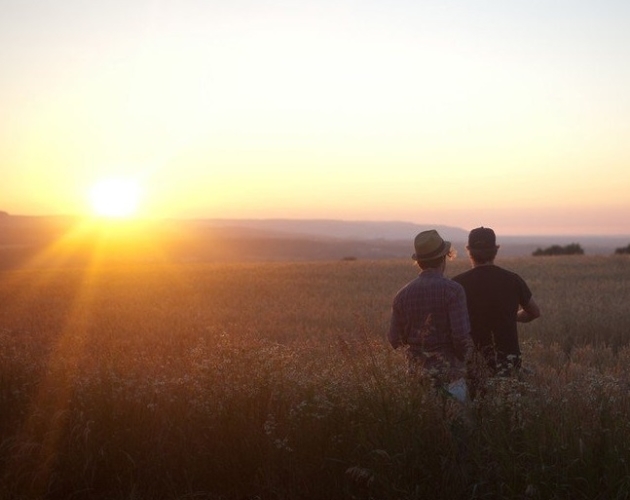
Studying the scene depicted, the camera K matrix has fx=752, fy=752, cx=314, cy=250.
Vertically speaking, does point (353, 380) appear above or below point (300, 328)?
above

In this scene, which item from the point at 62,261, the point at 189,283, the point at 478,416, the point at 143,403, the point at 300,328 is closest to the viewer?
the point at 478,416

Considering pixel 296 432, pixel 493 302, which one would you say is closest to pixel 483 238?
pixel 493 302

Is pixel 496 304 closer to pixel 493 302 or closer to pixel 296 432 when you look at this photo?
pixel 493 302

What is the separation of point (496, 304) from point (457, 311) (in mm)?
655

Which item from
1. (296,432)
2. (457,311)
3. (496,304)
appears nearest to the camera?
(296,432)

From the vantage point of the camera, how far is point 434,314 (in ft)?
18.7

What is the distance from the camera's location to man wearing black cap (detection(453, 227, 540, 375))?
613 cm

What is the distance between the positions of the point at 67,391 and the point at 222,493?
175 centimetres

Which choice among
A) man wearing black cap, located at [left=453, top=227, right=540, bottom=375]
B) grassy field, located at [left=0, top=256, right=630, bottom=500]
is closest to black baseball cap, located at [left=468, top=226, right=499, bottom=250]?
man wearing black cap, located at [left=453, top=227, right=540, bottom=375]

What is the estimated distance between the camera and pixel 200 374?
6168 mm

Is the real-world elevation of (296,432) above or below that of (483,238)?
below

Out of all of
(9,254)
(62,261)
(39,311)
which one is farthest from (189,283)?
(9,254)

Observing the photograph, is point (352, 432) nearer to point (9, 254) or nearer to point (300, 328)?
point (300, 328)

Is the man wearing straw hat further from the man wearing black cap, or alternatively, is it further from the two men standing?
the man wearing black cap
